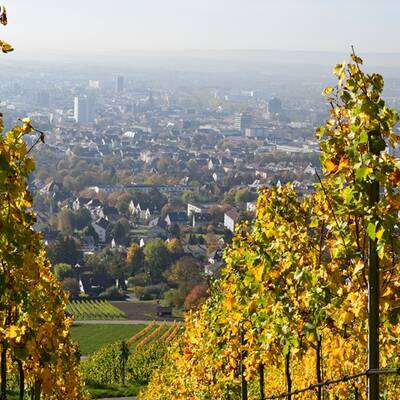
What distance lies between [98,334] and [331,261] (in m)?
34.8

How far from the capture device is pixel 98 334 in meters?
39.0

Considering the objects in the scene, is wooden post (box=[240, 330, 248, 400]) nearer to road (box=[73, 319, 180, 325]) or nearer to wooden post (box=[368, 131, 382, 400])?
wooden post (box=[368, 131, 382, 400])

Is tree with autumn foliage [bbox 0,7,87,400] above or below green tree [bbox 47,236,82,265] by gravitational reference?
above

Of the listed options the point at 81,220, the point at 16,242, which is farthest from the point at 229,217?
the point at 16,242

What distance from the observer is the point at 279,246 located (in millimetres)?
5398

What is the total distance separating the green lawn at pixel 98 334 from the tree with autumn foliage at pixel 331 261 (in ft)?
92.5

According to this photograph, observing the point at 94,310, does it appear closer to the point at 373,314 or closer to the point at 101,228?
the point at 101,228

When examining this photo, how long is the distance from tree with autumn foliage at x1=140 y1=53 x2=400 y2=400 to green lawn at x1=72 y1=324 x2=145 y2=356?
2821 cm

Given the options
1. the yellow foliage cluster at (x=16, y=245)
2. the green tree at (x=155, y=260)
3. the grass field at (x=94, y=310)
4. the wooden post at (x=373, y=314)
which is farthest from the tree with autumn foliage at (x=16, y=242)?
the green tree at (x=155, y=260)

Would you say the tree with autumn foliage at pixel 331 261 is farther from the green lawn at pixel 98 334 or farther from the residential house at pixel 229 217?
the residential house at pixel 229 217

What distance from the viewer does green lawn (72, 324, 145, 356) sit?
119 ft

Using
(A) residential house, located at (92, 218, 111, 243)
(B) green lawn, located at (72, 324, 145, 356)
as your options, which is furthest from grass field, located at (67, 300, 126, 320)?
(A) residential house, located at (92, 218, 111, 243)

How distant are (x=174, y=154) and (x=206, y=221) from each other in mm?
61702

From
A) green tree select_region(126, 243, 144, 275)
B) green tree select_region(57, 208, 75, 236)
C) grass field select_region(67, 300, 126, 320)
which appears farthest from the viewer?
green tree select_region(57, 208, 75, 236)
